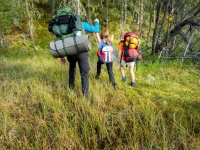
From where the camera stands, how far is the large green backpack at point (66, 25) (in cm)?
389

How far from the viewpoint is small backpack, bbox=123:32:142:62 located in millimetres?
5160

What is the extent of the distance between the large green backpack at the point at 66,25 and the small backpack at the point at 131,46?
1570 millimetres

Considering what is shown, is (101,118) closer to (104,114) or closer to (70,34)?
(104,114)

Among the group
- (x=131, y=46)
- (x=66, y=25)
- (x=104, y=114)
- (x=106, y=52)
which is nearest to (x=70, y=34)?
(x=66, y=25)

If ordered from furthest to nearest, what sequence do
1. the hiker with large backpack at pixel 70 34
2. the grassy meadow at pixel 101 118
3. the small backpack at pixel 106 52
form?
the small backpack at pixel 106 52
the hiker with large backpack at pixel 70 34
the grassy meadow at pixel 101 118

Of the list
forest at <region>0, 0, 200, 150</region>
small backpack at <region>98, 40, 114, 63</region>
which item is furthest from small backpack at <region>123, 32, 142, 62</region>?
forest at <region>0, 0, 200, 150</region>

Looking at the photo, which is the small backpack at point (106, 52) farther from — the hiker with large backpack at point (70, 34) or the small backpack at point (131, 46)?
the hiker with large backpack at point (70, 34)

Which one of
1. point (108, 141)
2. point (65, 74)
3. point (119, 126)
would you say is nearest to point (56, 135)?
point (108, 141)

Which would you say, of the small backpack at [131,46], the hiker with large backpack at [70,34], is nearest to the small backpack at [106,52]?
the small backpack at [131,46]

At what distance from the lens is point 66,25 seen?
3941mm

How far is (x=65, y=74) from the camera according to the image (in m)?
6.12

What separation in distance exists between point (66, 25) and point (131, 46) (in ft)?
6.38

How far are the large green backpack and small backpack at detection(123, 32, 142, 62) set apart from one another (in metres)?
1.57

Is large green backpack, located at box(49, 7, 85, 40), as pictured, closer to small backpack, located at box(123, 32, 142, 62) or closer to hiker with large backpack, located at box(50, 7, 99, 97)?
hiker with large backpack, located at box(50, 7, 99, 97)
